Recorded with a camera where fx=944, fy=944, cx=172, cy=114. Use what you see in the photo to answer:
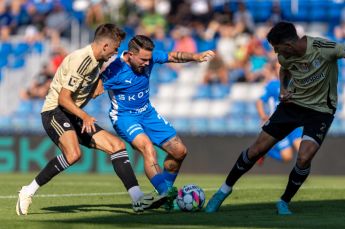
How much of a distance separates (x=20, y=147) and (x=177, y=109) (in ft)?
13.5

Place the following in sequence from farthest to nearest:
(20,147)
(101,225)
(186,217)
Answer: (20,147), (186,217), (101,225)

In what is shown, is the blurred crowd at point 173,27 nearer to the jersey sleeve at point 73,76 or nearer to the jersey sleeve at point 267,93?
the jersey sleeve at point 267,93

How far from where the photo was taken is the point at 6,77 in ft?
82.3

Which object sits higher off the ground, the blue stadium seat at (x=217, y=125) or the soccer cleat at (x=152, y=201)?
the soccer cleat at (x=152, y=201)

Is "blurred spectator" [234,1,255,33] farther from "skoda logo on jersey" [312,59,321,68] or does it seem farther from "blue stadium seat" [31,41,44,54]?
"skoda logo on jersey" [312,59,321,68]

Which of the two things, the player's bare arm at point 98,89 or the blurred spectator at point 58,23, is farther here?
the blurred spectator at point 58,23

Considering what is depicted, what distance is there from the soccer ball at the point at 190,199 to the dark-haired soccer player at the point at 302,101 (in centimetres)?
16

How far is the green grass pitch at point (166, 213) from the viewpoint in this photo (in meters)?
9.48

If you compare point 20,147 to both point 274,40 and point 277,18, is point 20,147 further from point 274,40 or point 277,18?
point 274,40

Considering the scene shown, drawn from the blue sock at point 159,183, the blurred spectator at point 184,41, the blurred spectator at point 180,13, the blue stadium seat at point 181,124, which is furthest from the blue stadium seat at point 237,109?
the blue sock at point 159,183

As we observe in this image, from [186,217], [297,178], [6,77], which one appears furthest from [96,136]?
[6,77]

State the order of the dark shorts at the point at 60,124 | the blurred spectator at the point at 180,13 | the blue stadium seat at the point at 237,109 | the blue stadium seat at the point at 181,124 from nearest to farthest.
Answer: the dark shorts at the point at 60,124
the blue stadium seat at the point at 181,124
the blue stadium seat at the point at 237,109
the blurred spectator at the point at 180,13

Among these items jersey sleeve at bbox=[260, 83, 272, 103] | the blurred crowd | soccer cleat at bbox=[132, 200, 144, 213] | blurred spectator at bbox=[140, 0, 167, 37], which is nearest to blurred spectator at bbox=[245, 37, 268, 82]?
the blurred crowd

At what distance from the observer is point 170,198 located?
10914 mm
